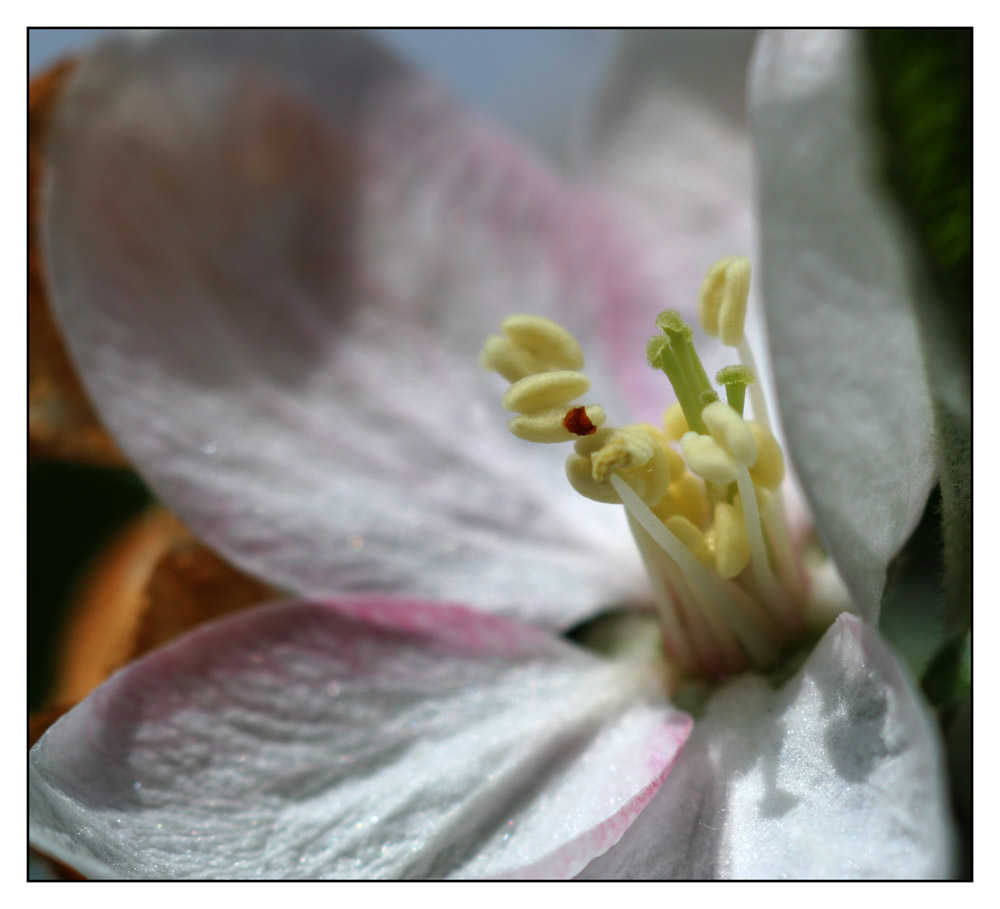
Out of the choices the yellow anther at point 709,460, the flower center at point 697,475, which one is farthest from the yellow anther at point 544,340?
the yellow anther at point 709,460

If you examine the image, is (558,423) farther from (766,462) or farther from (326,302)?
(326,302)

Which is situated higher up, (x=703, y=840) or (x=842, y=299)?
(x=842, y=299)

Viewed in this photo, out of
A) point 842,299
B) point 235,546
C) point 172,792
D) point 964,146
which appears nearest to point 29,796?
point 172,792

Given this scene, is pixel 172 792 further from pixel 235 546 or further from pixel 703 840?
pixel 703 840

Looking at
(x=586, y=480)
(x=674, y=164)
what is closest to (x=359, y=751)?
(x=586, y=480)

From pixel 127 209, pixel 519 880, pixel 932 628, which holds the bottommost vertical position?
pixel 519 880

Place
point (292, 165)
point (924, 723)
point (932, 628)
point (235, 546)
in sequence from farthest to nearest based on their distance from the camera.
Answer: point (292, 165) < point (235, 546) < point (932, 628) < point (924, 723)

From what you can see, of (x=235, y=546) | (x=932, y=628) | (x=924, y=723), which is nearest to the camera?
(x=924, y=723)
